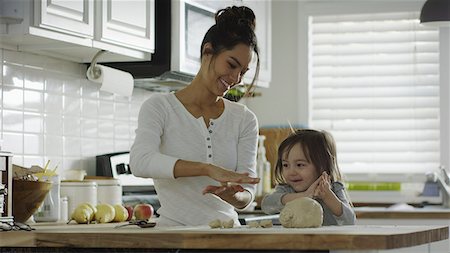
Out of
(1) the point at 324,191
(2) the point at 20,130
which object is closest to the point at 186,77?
(2) the point at 20,130

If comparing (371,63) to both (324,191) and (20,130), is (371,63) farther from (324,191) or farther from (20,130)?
(324,191)

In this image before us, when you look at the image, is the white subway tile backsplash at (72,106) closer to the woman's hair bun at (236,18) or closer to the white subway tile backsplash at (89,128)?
the white subway tile backsplash at (89,128)

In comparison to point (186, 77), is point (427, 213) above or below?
below

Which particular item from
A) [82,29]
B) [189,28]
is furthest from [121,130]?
[82,29]

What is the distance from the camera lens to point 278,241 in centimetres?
212

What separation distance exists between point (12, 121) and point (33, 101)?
159mm

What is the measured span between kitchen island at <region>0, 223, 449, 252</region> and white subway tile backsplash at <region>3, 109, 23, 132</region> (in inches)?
46.4

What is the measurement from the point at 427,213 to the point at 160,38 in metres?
1.52

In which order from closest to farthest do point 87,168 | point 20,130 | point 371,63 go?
point 20,130 → point 87,168 → point 371,63

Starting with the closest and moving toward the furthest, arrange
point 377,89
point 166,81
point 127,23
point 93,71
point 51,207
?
point 51,207
point 127,23
point 93,71
point 166,81
point 377,89

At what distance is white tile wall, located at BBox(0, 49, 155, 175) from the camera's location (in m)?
3.51

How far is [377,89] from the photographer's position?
223 inches

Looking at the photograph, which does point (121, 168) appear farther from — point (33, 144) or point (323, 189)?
point (323, 189)

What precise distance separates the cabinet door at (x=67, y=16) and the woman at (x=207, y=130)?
23.0 inches
